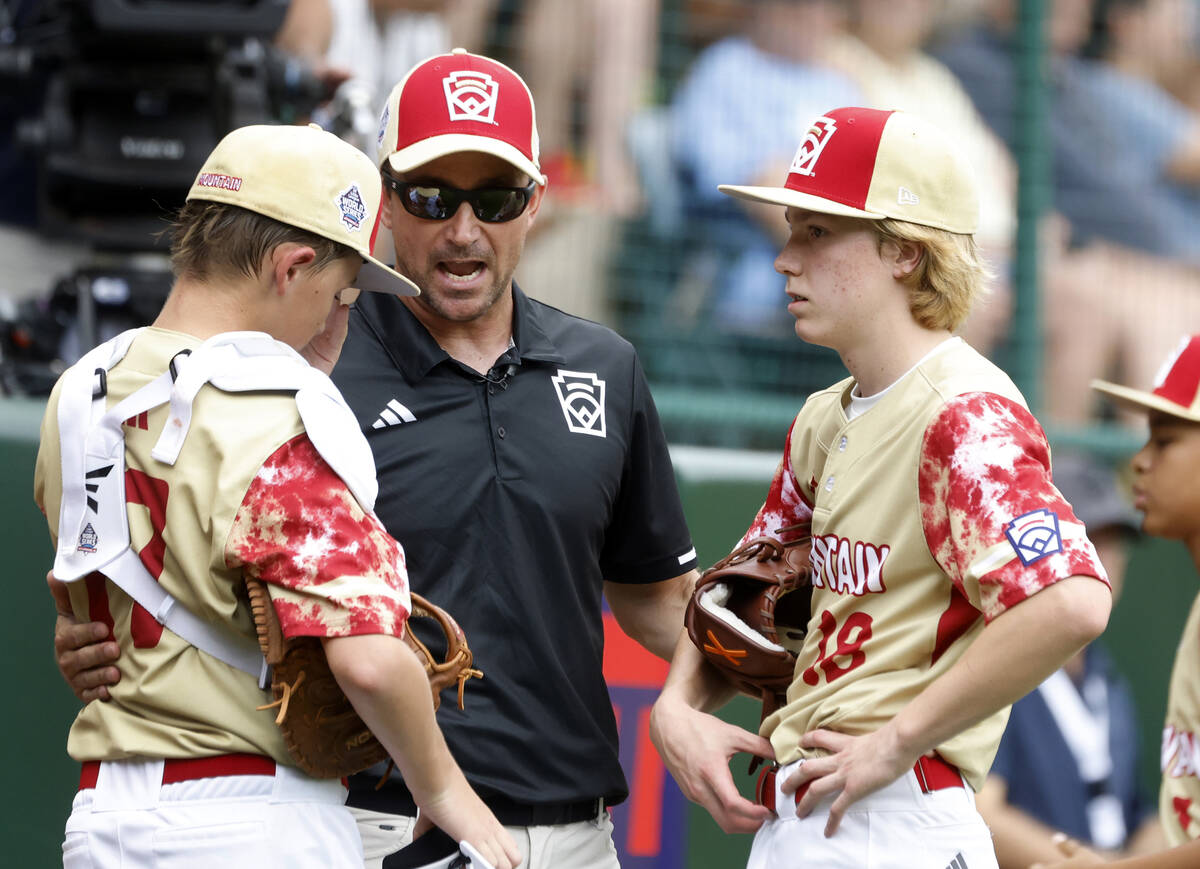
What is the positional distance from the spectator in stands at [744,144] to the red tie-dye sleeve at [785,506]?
107 inches

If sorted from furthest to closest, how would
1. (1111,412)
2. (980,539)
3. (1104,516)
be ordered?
(1111,412) < (1104,516) < (980,539)

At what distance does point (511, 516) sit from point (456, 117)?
2.63 feet

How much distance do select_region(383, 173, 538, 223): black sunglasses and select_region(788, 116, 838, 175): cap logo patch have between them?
2.19 ft

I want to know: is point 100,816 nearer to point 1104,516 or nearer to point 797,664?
point 797,664

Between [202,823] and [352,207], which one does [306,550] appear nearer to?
[202,823]

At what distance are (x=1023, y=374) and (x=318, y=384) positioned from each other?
404 centimetres

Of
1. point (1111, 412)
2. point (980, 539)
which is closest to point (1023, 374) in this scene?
point (1111, 412)

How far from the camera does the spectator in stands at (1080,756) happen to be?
4.77 metres

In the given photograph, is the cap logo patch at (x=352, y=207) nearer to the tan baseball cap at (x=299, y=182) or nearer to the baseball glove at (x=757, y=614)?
the tan baseball cap at (x=299, y=182)

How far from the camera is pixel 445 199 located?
292 cm

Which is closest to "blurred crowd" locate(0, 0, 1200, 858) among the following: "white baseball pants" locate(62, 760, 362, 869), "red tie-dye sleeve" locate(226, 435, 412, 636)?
"red tie-dye sleeve" locate(226, 435, 412, 636)

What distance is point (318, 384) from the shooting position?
2146 mm

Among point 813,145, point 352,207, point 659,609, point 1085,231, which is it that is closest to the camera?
point 352,207

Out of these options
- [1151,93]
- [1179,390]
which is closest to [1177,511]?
[1179,390]
